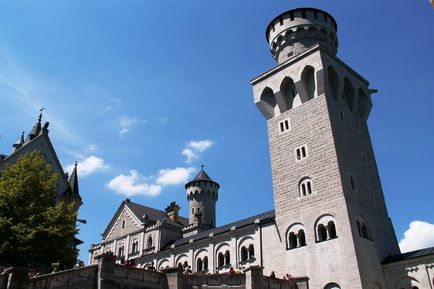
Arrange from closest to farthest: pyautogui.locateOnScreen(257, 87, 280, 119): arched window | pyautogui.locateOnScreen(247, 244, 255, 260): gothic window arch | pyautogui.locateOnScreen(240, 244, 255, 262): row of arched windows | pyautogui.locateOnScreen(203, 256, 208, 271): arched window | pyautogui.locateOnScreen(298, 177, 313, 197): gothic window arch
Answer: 1. pyautogui.locateOnScreen(298, 177, 313, 197): gothic window arch
2. pyautogui.locateOnScreen(240, 244, 255, 262): row of arched windows
3. pyautogui.locateOnScreen(247, 244, 255, 260): gothic window arch
4. pyautogui.locateOnScreen(257, 87, 280, 119): arched window
5. pyautogui.locateOnScreen(203, 256, 208, 271): arched window

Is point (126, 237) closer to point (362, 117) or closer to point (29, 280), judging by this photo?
point (362, 117)

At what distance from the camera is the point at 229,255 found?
4209 centimetres

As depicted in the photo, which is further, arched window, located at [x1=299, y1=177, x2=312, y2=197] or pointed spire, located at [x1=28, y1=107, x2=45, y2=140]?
pointed spire, located at [x1=28, y1=107, x2=45, y2=140]

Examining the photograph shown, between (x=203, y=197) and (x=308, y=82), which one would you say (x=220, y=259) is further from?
(x=203, y=197)

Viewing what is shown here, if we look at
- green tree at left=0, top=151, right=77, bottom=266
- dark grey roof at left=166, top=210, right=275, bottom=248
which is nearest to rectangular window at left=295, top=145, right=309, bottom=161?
dark grey roof at left=166, top=210, right=275, bottom=248

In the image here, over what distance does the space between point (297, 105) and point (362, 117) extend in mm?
7929

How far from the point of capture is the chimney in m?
62.4

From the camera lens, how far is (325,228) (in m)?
34.3

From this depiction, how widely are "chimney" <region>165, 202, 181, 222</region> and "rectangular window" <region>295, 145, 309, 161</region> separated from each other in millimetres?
28395

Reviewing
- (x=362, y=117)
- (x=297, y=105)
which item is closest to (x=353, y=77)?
(x=362, y=117)

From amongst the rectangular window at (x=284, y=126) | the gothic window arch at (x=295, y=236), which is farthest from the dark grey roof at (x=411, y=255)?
the rectangular window at (x=284, y=126)

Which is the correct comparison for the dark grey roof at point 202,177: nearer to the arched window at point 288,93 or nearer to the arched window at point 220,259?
the arched window at point 220,259

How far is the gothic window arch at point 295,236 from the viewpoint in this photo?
1404 inches

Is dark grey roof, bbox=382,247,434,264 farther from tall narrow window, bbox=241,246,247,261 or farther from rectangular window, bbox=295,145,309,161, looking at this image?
tall narrow window, bbox=241,246,247,261
